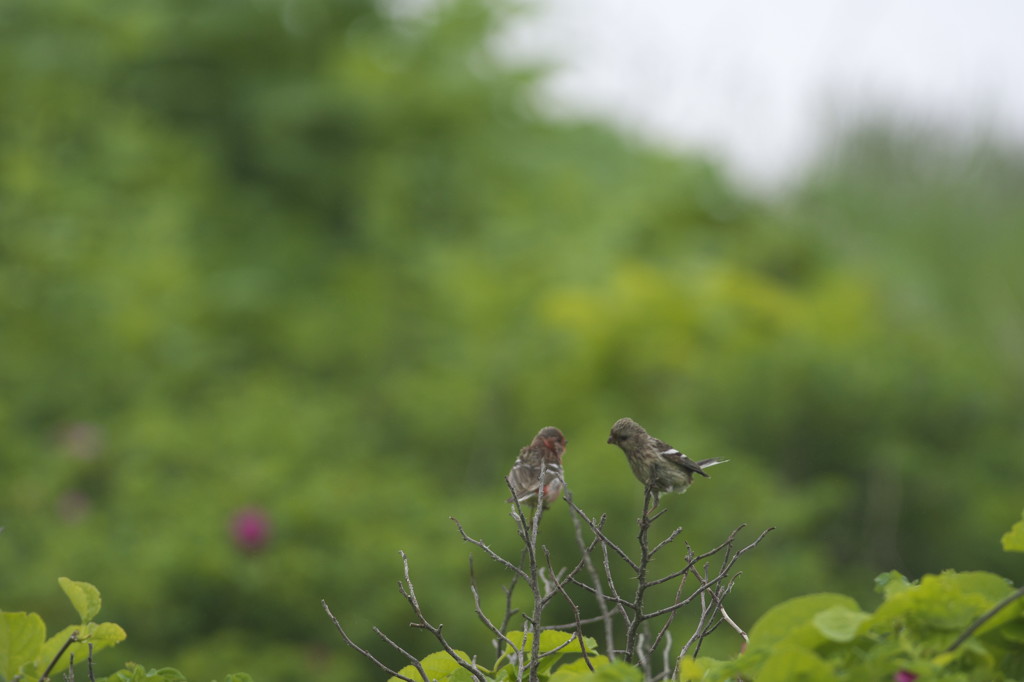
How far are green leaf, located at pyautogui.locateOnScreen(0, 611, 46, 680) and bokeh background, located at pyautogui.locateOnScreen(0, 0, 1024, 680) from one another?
12.3ft

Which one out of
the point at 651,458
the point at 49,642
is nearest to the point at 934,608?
the point at 651,458

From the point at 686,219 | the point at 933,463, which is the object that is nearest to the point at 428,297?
the point at 686,219

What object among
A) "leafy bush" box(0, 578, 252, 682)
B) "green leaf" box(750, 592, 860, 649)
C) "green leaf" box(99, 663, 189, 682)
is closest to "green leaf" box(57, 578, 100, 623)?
"leafy bush" box(0, 578, 252, 682)

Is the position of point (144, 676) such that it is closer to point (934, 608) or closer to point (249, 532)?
point (934, 608)

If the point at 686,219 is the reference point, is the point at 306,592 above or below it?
below

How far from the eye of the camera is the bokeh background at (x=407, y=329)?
6.59 meters

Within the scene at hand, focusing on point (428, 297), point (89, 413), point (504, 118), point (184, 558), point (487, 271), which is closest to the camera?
point (184, 558)

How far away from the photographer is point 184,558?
6.04 m

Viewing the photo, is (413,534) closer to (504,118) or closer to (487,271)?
(487,271)

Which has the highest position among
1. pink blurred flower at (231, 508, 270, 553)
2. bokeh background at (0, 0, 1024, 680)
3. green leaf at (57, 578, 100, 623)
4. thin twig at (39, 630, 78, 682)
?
bokeh background at (0, 0, 1024, 680)

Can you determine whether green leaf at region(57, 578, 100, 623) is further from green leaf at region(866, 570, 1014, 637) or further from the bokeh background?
the bokeh background

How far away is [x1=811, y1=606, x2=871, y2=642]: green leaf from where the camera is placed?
1.57 meters

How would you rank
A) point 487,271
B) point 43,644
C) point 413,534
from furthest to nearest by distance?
1. point 487,271
2. point 413,534
3. point 43,644

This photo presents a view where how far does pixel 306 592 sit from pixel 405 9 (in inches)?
302
